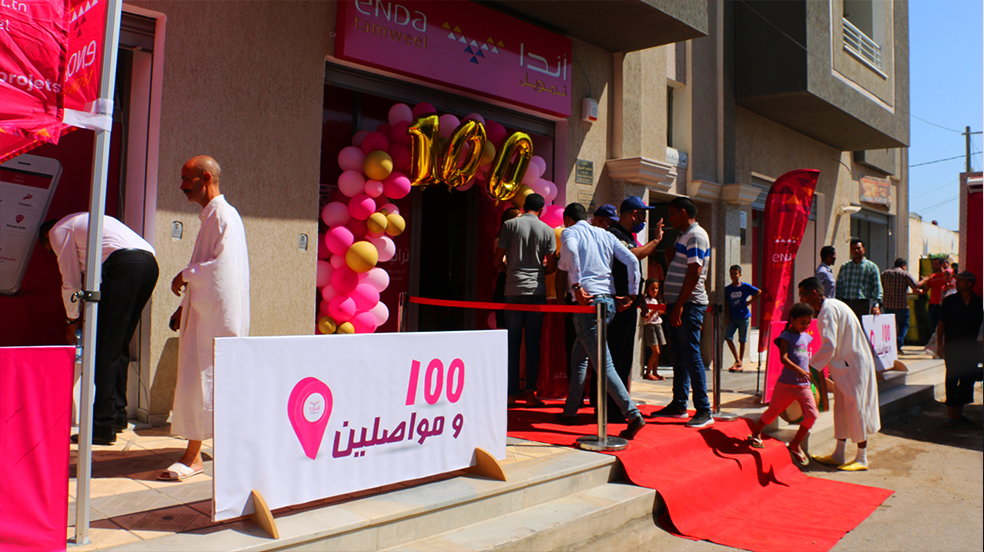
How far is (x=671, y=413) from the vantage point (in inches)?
241

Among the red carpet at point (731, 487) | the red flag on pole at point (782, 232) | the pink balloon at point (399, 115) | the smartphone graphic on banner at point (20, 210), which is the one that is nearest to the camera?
the red carpet at point (731, 487)

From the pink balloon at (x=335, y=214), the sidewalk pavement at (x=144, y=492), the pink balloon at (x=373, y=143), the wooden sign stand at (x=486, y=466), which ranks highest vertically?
the pink balloon at (x=373, y=143)

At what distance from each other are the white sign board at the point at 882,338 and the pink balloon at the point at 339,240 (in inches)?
247

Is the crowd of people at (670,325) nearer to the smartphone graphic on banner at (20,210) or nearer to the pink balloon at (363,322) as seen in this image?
the pink balloon at (363,322)

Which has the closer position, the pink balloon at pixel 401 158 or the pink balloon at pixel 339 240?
the pink balloon at pixel 339 240

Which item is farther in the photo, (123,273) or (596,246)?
(596,246)

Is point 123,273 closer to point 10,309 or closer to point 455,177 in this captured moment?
point 10,309

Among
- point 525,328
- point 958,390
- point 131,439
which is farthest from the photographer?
point 958,390

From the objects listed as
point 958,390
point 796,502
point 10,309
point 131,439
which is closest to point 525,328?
point 796,502

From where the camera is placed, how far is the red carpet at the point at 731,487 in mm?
4344

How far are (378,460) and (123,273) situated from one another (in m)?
2.31

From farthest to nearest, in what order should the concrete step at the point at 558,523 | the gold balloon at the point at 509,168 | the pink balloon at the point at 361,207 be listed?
the gold balloon at the point at 509,168 < the pink balloon at the point at 361,207 < the concrete step at the point at 558,523

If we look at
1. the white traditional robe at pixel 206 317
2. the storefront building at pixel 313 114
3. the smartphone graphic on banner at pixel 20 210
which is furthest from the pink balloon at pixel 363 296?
the smartphone graphic on banner at pixel 20 210

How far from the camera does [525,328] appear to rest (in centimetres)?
636
